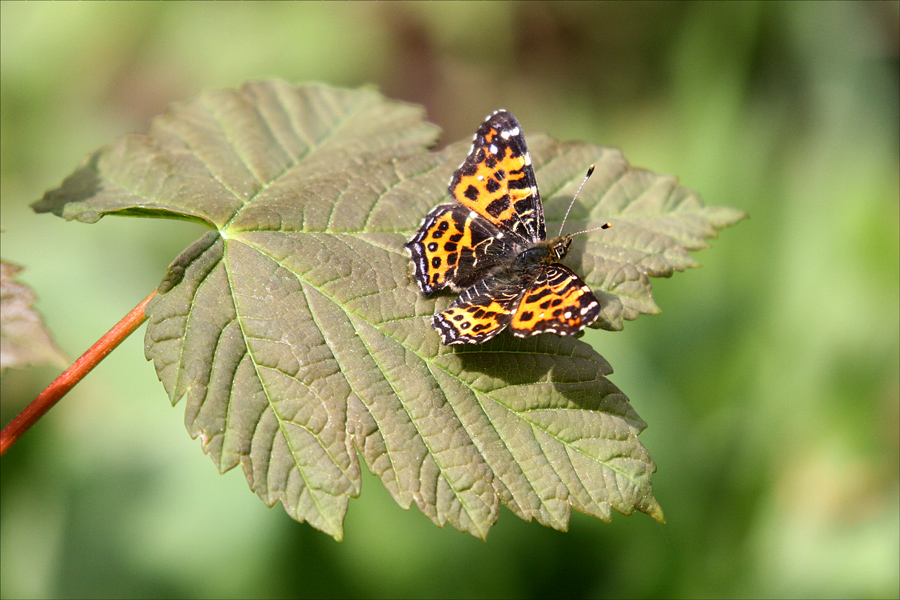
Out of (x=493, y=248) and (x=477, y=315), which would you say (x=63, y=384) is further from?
(x=493, y=248)

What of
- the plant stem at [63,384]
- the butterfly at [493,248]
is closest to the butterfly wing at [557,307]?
the butterfly at [493,248]

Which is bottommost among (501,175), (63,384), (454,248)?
(63,384)

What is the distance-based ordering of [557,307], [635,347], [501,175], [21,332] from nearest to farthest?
[21,332]
[557,307]
[501,175]
[635,347]

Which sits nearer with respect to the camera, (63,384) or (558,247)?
(63,384)

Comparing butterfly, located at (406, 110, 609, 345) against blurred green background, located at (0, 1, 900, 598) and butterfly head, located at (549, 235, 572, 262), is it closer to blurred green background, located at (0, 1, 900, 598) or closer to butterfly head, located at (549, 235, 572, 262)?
butterfly head, located at (549, 235, 572, 262)

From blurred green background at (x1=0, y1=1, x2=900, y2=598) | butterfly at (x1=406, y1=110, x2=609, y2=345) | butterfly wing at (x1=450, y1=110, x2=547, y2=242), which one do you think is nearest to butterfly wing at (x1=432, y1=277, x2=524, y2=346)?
butterfly at (x1=406, y1=110, x2=609, y2=345)

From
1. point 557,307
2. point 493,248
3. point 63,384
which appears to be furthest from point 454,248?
point 63,384

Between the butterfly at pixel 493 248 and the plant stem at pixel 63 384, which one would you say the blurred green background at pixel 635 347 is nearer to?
the butterfly at pixel 493 248
